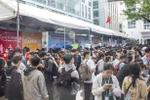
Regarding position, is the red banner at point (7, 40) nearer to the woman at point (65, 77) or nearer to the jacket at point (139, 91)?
the woman at point (65, 77)

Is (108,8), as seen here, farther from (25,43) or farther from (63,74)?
(63,74)

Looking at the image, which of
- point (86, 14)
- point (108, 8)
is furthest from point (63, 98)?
point (108, 8)

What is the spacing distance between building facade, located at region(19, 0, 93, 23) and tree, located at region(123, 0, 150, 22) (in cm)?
1257

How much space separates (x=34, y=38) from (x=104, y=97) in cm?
870

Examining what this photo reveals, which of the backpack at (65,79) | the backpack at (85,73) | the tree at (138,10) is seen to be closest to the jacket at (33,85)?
the backpack at (65,79)

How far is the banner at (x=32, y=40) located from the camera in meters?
10.8

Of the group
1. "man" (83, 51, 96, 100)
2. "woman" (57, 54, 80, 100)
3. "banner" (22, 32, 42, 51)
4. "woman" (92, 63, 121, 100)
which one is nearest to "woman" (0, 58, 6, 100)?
"woman" (57, 54, 80, 100)

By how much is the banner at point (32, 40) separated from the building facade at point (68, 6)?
44.7 ft

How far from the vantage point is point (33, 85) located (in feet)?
12.9

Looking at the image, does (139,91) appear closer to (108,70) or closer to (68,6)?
(108,70)

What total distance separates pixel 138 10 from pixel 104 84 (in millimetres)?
14143

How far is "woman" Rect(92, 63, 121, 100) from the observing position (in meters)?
3.62

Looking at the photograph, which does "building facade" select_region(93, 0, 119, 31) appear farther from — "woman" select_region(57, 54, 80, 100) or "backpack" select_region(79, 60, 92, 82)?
"woman" select_region(57, 54, 80, 100)

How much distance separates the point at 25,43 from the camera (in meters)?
10.8
